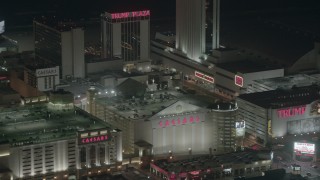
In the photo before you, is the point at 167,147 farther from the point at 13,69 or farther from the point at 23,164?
the point at 13,69

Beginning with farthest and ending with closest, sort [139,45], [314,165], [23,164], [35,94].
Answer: [139,45], [35,94], [314,165], [23,164]

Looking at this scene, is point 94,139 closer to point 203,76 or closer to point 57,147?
point 57,147

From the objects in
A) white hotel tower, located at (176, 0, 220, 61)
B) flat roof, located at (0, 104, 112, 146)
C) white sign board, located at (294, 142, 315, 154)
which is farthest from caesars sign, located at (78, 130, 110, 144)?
white hotel tower, located at (176, 0, 220, 61)

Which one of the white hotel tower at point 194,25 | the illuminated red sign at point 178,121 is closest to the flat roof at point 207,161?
the illuminated red sign at point 178,121

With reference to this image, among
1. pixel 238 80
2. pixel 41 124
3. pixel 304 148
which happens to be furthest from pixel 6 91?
pixel 304 148

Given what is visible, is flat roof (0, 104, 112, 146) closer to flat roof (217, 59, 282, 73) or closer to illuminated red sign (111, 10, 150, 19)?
flat roof (217, 59, 282, 73)

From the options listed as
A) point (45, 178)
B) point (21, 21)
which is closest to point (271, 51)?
point (45, 178)
